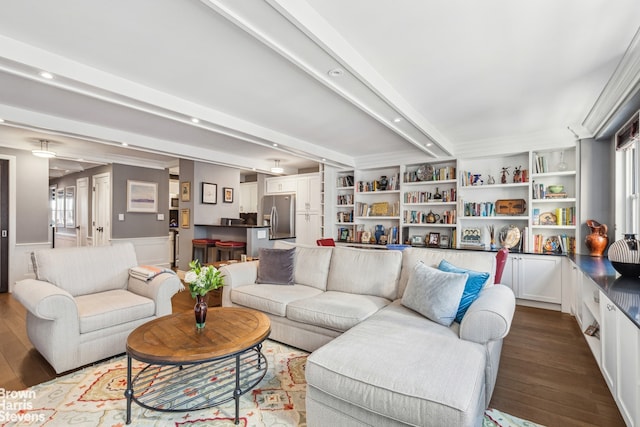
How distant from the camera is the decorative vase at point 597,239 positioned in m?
3.67

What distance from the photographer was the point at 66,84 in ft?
8.17

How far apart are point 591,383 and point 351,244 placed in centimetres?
396

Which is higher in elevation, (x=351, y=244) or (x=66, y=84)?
(x=66, y=84)

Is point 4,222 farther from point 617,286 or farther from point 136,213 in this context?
point 617,286

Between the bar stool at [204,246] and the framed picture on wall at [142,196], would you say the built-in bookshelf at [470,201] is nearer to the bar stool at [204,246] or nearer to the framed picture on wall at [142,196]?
the bar stool at [204,246]

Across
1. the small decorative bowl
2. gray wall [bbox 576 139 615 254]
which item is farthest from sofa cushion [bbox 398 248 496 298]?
the small decorative bowl

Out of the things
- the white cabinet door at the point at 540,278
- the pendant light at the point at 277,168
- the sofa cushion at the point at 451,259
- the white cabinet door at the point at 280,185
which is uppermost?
the pendant light at the point at 277,168

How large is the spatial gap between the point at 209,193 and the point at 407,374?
5722 millimetres

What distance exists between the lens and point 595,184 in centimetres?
392

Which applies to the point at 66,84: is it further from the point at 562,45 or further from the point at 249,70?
the point at 562,45

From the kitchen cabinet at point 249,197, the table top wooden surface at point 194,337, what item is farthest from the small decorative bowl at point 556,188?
the kitchen cabinet at point 249,197

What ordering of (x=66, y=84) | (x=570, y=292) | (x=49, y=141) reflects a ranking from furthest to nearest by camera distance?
(x=49, y=141)
(x=570, y=292)
(x=66, y=84)

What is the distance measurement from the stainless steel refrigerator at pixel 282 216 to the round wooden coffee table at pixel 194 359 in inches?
175

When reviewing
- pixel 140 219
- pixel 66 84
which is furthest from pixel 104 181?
pixel 66 84
